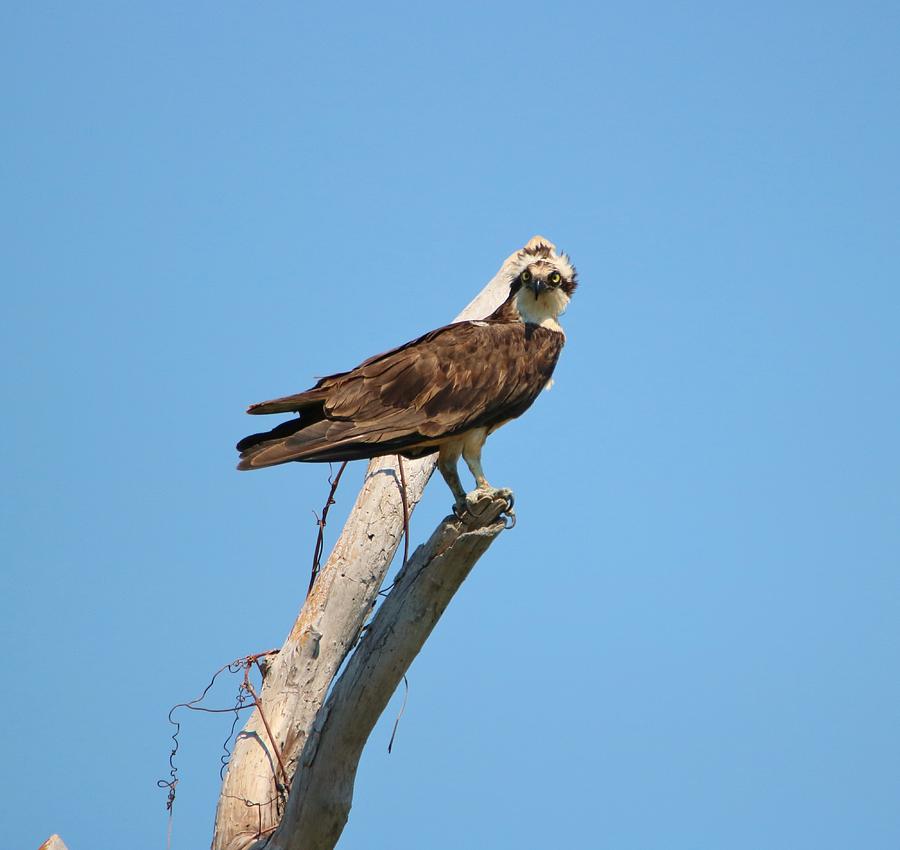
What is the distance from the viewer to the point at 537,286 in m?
7.54

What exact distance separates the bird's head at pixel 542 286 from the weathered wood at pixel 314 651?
131 centimetres

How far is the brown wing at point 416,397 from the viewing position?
621 centimetres

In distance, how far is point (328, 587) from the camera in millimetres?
7383

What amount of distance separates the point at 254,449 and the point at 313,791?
1815 mm

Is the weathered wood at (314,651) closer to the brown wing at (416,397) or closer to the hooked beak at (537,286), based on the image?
the brown wing at (416,397)

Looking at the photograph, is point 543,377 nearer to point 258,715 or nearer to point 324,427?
point 324,427

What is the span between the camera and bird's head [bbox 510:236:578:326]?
7.60m

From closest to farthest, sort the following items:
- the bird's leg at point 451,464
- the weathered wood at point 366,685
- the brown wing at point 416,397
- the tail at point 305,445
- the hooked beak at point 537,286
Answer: the weathered wood at point 366,685, the tail at point 305,445, the brown wing at point 416,397, the bird's leg at point 451,464, the hooked beak at point 537,286

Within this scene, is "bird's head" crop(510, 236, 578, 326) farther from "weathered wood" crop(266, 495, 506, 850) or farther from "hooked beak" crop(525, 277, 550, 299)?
"weathered wood" crop(266, 495, 506, 850)

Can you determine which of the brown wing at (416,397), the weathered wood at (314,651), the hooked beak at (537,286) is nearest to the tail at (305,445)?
the brown wing at (416,397)

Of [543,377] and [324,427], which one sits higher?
[543,377]

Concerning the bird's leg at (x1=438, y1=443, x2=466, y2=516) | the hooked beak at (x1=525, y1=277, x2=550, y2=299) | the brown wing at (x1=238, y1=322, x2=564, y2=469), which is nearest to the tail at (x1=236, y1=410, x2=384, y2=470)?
the brown wing at (x1=238, y1=322, x2=564, y2=469)

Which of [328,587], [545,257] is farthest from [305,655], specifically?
[545,257]

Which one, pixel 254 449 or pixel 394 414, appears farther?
pixel 394 414
